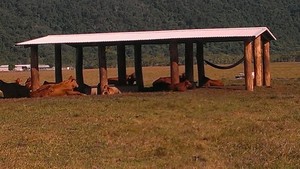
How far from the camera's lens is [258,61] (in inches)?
1077

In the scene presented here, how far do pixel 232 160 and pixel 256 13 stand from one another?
19245 cm

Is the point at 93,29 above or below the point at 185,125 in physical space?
above

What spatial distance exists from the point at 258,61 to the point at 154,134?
15.6 metres

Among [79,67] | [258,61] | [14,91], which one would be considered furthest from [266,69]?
[14,91]

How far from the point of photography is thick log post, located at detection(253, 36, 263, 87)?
26744mm

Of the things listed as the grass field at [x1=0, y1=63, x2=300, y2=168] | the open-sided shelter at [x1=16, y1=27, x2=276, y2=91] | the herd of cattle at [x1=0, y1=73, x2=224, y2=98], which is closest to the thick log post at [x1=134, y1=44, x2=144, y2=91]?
the open-sided shelter at [x1=16, y1=27, x2=276, y2=91]

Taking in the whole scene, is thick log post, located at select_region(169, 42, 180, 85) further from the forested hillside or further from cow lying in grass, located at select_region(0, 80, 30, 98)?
the forested hillside

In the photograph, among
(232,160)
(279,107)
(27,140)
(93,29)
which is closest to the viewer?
(232,160)

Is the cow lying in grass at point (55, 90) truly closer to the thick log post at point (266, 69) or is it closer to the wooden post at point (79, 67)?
the wooden post at point (79, 67)

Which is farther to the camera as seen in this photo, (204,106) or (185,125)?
(204,106)

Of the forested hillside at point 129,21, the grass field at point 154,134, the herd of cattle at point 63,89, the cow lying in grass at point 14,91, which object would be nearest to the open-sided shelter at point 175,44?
the herd of cattle at point 63,89

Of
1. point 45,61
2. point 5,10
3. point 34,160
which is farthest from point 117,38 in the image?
point 5,10

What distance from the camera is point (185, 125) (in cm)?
1400

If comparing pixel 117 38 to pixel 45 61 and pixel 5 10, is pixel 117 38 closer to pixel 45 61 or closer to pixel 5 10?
pixel 45 61
